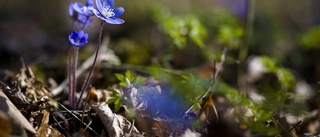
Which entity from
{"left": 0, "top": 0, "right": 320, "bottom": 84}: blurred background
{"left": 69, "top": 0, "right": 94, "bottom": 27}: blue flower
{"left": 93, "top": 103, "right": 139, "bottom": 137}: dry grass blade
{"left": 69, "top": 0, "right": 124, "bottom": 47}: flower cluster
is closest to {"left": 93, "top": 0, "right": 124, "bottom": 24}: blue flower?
{"left": 69, "top": 0, "right": 124, "bottom": 47}: flower cluster

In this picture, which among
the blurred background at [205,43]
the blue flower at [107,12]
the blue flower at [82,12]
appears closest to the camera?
the blue flower at [107,12]

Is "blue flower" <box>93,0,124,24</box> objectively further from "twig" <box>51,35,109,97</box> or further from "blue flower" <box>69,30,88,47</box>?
"twig" <box>51,35,109,97</box>

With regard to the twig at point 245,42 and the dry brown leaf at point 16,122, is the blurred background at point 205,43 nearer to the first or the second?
the twig at point 245,42

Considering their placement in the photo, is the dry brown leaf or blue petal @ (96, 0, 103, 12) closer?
the dry brown leaf

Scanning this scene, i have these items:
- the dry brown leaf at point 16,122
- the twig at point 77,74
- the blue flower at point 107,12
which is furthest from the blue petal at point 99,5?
the twig at point 77,74

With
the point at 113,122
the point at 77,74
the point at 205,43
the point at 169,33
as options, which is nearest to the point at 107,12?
the point at 113,122

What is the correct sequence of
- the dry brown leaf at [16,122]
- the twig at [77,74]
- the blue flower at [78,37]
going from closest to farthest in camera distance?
the dry brown leaf at [16,122], the blue flower at [78,37], the twig at [77,74]

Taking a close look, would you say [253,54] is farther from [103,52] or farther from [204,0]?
[204,0]

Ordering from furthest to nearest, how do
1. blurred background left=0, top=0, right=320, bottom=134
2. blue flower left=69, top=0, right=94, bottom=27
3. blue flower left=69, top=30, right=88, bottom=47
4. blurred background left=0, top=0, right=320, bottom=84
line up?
blurred background left=0, top=0, right=320, bottom=84
blurred background left=0, top=0, right=320, bottom=134
blue flower left=69, top=0, right=94, bottom=27
blue flower left=69, top=30, right=88, bottom=47
